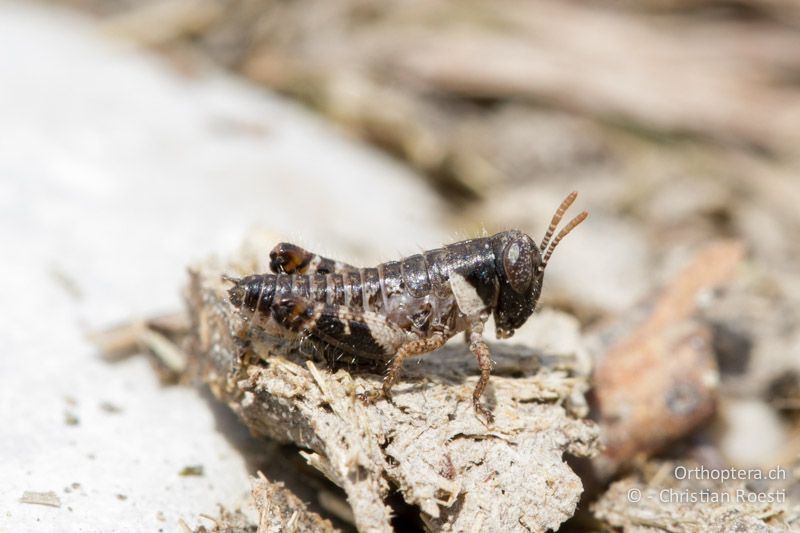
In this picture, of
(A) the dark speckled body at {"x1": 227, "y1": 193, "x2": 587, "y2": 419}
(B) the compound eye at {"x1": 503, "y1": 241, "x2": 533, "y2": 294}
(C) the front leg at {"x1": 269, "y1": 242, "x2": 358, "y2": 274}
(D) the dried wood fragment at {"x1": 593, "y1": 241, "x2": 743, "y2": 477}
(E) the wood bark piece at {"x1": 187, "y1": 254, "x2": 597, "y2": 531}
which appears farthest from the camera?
(D) the dried wood fragment at {"x1": 593, "y1": 241, "x2": 743, "y2": 477}

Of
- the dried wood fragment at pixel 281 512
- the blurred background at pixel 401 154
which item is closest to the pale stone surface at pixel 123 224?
the blurred background at pixel 401 154

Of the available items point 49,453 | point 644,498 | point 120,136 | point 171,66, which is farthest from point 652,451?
point 171,66

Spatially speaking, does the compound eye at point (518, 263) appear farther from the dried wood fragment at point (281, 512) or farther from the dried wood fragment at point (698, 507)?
the dried wood fragment at point (281, 512)

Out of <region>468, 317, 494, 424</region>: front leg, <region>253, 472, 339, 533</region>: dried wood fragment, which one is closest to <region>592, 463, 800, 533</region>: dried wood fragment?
<region>468, 317, 494, 424</region>: front leg

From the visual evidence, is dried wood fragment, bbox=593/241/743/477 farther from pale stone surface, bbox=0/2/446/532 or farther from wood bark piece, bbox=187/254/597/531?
pale stone surface, bbox=0/2/446/532

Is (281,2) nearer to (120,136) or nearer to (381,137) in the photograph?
(381,137)

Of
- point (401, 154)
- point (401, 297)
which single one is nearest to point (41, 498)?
point (401, 297)
